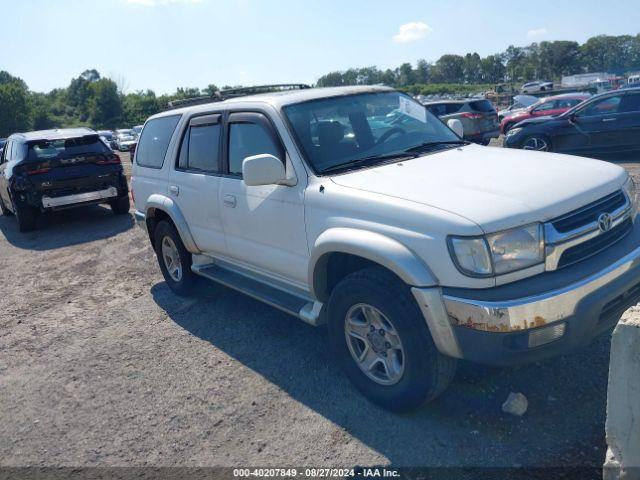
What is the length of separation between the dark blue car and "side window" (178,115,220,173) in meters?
9.13

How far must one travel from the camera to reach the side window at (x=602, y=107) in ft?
36.8

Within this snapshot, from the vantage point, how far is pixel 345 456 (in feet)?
10.3

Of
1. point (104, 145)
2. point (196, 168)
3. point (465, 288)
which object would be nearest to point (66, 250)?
point (104, 145)

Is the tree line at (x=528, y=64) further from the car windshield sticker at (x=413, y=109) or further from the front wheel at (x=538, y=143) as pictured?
the car windshield sticker at (x=413, y=109)

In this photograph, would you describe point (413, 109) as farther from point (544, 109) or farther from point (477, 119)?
point (544, 109)

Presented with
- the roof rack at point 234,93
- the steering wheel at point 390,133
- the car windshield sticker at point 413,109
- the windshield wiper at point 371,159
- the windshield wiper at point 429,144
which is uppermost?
the roof rack at point 234,93

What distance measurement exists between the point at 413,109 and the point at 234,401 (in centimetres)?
273

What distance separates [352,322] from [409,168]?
3.59 feet

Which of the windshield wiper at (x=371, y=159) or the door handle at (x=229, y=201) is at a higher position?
the windshield wiper at (x=371, y=159)

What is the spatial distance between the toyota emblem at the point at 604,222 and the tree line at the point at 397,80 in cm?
5153

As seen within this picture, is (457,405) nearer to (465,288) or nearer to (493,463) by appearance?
(493,463)

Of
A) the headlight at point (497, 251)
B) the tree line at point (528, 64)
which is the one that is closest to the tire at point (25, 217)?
the headlight at point (497, 251)

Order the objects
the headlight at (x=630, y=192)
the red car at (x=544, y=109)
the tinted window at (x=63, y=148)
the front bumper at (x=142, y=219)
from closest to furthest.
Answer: the headlight at (x=630, y=192)
the front bumper at (x=142, y=219)
the tinted window at (x=63, y=148)
the red car at (x=544, y=109)

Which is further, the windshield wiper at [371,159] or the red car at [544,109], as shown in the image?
the red car at [544,109]
